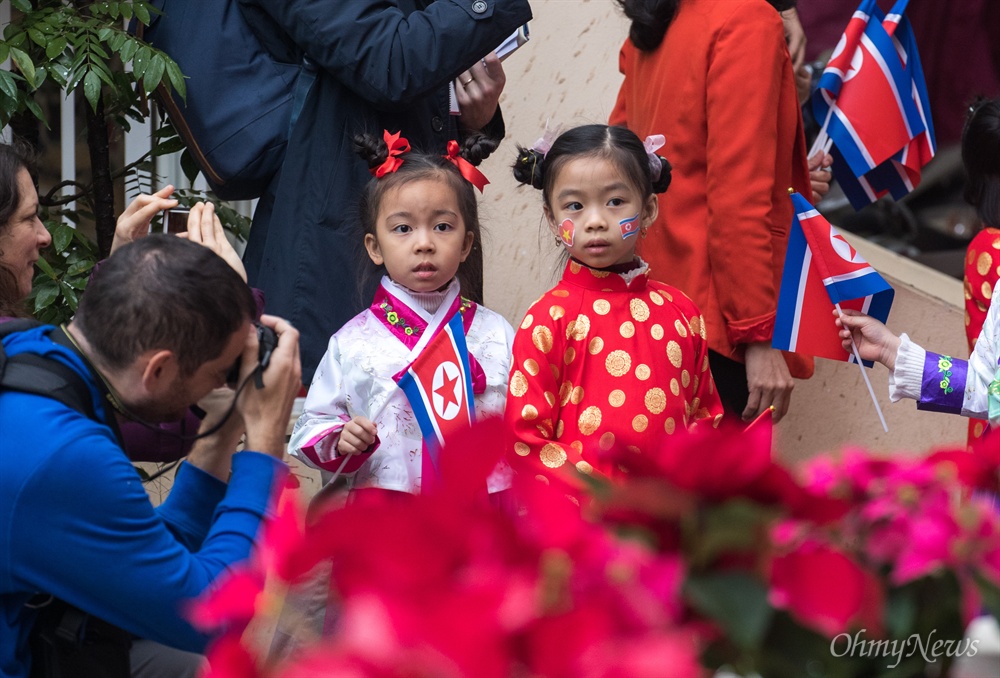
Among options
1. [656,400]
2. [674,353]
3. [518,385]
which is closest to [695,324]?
[674,353]

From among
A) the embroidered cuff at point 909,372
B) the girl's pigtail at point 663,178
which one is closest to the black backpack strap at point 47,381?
the girl's pigtail at point 663,178

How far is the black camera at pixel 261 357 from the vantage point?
1920 millimetres

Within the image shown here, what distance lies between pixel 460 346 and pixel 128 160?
1934mm

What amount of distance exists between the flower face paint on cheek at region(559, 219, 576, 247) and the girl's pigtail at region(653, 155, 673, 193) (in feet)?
0.87

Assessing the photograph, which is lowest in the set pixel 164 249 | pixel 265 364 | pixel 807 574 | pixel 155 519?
pixel 155 519

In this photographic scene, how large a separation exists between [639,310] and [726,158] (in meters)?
0.51

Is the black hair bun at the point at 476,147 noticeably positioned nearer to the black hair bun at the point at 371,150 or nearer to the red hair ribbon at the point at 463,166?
the red hair ribbon at the point at 463,166

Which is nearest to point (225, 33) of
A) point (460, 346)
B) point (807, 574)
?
point (460, 346)

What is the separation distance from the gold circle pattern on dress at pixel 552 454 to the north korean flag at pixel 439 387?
190mm

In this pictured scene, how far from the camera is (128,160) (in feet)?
13.5

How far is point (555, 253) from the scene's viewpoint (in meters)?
4.33

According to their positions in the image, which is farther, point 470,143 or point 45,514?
point 470,143

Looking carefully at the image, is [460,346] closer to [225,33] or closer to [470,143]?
[470,143]

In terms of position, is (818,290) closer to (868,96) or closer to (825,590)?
(868,96)
